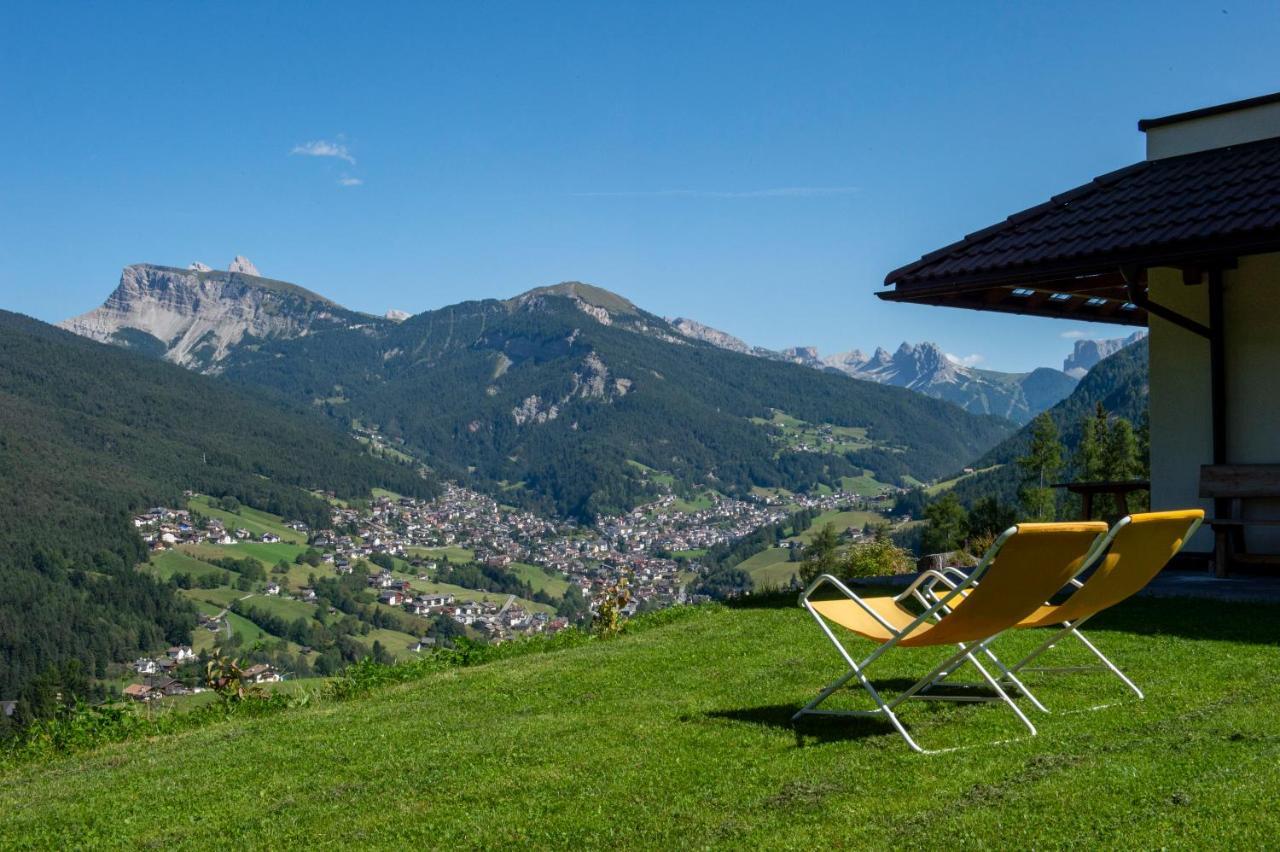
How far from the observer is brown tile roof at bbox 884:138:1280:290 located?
30.0 feet

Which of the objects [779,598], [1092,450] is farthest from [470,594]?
[779,598]

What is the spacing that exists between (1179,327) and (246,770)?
966 cm

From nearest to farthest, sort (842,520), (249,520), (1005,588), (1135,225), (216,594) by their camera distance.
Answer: (1005,588)
(1135,225)
(216,594)
(249,520)
(842,520)

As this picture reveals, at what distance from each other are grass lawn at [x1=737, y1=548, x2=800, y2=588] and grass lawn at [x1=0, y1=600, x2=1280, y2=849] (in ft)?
287

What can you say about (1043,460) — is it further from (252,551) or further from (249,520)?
(249,520)

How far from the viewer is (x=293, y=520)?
122 meters

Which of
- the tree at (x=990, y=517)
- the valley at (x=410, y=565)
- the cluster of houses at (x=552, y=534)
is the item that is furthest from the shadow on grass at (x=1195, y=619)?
the cluster of houses at (x=552, y=534)

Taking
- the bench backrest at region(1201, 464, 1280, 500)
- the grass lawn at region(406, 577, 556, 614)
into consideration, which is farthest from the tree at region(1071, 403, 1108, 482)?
the grass lawn at region(406, 577, 556, 614)

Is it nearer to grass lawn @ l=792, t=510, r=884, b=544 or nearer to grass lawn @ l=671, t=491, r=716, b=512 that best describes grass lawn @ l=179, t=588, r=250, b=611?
grass lawn @ l=792, t=510, r=884, b=544

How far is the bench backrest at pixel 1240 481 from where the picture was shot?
983cm

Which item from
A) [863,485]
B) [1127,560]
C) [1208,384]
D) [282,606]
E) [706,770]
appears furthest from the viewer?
[863,485]

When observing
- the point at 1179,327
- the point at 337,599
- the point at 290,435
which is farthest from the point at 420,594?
the point at 1179,327

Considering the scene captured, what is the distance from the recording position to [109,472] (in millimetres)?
112938

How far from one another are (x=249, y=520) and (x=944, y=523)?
4030 inches
